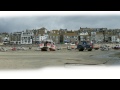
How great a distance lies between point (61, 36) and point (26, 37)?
65 cm

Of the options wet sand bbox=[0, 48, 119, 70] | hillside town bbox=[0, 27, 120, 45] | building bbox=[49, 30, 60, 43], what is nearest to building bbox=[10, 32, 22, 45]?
hillside town bbox=[0, 27, 120, 45]

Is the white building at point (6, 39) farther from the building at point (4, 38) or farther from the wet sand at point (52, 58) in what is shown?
the wet sand at point (52, 58)

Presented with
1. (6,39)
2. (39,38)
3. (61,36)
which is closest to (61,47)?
(61,36)

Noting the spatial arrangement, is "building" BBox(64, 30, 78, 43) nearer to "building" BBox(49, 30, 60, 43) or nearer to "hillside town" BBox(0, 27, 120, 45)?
"hillside town" BBox(0, 27, 120, 45)

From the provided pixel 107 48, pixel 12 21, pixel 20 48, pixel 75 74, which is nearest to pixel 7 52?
pixel 20 48

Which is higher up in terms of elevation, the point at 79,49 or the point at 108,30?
the point at 108,30

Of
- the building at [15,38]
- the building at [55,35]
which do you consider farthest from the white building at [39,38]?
the building at [15,38]

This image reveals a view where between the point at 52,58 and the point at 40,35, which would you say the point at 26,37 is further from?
the point at 52,58

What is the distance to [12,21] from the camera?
536 centimetres

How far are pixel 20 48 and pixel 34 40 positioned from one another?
0.30m

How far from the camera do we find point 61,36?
217 inches

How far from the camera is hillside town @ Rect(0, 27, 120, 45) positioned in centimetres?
543
